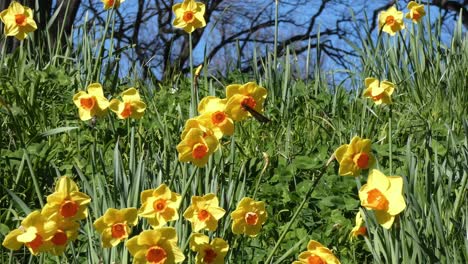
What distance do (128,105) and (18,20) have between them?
83cm

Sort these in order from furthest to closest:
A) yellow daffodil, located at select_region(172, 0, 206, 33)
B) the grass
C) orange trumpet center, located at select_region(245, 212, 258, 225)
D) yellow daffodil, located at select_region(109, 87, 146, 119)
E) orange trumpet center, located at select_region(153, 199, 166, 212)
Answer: yellow daffodil, located at select_region(172, 0, 206, 33), yellow daffodil, located at select_region(109, 87, 146, 119), the grass, orange trumpet center, located at select_region(245, 212, 258, 225), orange trumpet center, located at select_region(153, 199, 166, 212)

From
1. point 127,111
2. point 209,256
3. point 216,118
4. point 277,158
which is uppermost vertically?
point 216,118

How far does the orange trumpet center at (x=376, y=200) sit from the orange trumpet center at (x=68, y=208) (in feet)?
1.56

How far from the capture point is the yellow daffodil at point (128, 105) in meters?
1.75

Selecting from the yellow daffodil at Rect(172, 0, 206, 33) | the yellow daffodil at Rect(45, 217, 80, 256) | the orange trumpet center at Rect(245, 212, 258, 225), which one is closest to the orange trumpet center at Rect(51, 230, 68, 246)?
the yellow daffodil at Rect(45, 217, 80, 256)

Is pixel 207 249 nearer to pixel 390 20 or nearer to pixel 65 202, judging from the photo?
pixel 65 202

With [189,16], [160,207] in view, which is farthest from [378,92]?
[160,207]

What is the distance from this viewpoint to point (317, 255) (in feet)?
4.16

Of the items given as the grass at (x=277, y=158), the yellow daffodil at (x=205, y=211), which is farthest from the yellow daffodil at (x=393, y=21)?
the yellow daffodil at (x=205, y=211)

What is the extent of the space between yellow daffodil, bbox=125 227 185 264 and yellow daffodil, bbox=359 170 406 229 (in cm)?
30

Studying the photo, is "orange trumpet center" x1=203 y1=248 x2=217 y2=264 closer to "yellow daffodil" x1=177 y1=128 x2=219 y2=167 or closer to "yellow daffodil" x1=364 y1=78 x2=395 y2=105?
"yellow daffodil" x1=177 y1=128 x2=219 y2=167

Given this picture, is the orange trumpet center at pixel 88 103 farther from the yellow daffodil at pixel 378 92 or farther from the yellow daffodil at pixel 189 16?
the yellow daffodil at pixel 378 92

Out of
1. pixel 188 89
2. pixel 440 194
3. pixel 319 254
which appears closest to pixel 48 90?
pixel 188 89

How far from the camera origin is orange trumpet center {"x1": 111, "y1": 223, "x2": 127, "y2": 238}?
4.25ft
